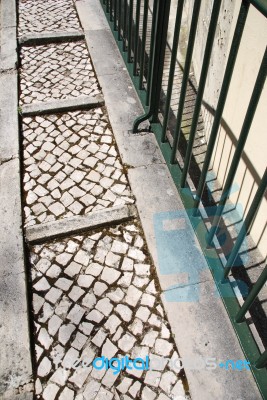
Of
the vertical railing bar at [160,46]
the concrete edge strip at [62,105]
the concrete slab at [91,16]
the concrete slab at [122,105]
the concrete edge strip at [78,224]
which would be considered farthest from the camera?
the concrete slab at [91,16]

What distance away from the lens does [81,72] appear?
4.25 metres

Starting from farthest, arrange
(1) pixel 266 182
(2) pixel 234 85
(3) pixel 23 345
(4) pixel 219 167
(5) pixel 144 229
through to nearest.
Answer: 1. (4) pixel 219 167
2. (2) pixel 234 85
3. (5) pixel 144 229
4. (3) pixel 23 345
5. (1) pixel 266 182

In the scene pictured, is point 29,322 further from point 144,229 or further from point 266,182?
point 266,182

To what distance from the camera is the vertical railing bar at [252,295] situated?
1.46m

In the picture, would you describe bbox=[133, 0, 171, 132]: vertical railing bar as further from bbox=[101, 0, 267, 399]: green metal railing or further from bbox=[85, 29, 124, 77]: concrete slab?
bbox=[85, 29, 124, 77]: concrete slab

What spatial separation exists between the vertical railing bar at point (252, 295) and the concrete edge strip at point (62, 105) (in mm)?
2705

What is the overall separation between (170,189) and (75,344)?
137cm

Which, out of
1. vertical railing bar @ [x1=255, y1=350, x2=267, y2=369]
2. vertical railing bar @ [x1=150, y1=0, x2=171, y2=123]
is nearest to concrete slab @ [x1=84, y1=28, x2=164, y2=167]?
vertical railing bar @ [x1=150, y1=0, x2=171, y2=123]

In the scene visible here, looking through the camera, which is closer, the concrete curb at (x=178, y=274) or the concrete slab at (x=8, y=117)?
the concrete curb at (x=178, y=274)

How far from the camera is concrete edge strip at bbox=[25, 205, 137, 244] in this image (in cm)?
260

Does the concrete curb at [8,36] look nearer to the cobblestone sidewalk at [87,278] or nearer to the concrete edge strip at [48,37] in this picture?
the concrete edge strip at [48,37]

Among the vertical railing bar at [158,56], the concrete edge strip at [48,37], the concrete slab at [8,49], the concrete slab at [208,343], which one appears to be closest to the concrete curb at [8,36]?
the concrete slab at [8,49]

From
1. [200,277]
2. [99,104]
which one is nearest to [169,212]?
[200,277]

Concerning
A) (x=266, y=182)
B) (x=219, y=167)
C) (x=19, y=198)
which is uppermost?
(x=266, y=182)
